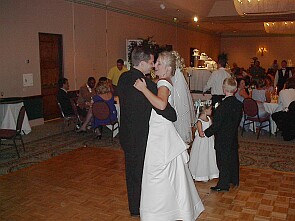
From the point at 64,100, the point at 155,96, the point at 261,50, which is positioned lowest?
the point at 64,100

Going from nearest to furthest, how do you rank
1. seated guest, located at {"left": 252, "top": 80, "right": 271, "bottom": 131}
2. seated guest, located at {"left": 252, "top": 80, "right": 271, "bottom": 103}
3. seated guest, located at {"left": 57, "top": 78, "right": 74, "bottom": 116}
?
1. seated guest, located at {"left": 252, "top": 80, "right": 271, "bottom": 131}
2. seated guest, located at {"left": 252, "top": 80, "right": 271, "bottom": 103}
3. seated guest, located at {"left": 57, "top": 78, "right": 74, "bottom": 116}

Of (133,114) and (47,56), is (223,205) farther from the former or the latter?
(47,56)

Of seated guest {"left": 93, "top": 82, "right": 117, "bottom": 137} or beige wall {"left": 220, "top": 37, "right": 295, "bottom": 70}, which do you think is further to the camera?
beige wall {"left": 220, "top": 37, "right": 295, "bottom": 70}

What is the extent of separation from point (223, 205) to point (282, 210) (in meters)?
0.60

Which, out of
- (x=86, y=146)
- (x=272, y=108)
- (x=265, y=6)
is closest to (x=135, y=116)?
(x=86, y=146)

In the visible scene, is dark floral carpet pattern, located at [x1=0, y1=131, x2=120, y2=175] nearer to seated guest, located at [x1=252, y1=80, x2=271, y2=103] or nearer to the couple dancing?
the couple dancing

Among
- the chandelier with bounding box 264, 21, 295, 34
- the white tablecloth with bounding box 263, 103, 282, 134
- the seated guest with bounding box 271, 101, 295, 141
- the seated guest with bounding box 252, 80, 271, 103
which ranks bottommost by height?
the seated guest with bounding box 271, 101, 295, 141

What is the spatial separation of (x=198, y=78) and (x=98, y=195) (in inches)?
327

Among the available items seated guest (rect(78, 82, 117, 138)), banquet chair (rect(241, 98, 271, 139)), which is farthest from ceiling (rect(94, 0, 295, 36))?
banquet chair (rect(241, 98, 271, 139))

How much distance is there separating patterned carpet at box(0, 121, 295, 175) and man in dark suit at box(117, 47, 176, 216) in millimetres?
2463

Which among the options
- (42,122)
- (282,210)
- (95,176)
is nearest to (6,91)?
(42,122)

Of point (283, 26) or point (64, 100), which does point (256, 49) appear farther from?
point (64, 100)

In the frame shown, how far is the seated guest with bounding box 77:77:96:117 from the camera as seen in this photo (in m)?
7.71

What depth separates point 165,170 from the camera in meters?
3.00
